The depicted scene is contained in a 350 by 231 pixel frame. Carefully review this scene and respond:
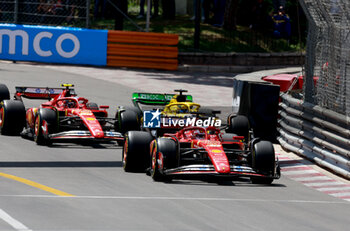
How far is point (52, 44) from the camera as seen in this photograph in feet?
93.0

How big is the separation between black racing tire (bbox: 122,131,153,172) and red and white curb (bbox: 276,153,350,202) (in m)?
2.54

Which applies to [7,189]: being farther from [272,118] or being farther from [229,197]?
[272,118]

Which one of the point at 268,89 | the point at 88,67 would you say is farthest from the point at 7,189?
the point at 88,67

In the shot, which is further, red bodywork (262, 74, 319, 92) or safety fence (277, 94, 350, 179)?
red bodywork (262, 74, 319, 92)

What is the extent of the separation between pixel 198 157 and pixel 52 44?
16128 mm

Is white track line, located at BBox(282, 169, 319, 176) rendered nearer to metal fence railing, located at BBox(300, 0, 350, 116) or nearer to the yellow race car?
metal fence railing, located at BBox(300, 0, 350, 116)

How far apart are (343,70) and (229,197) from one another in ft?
13.3

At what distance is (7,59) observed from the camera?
28.5m

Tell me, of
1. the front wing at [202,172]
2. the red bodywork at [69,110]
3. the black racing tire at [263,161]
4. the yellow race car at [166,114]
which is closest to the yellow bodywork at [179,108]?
the yellow race car at [166,114]

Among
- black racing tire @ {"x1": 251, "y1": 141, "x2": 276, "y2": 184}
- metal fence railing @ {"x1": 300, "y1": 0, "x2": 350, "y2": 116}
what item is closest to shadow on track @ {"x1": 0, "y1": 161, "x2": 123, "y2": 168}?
black racing tire @ {"x1": 251, "y1": 141, "x2": 276, "y2": 184}

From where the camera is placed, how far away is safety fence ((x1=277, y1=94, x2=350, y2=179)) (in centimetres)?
1358

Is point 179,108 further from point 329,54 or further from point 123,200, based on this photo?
point 123,200

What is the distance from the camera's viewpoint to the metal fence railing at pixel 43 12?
29484 millimetres

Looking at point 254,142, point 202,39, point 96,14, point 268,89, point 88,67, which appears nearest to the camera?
point 254,142
